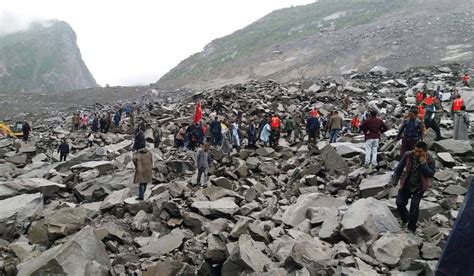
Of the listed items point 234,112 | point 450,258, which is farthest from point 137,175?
point 234,112

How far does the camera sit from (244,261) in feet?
18.9

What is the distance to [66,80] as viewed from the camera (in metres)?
145

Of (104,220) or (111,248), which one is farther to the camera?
(104,220)

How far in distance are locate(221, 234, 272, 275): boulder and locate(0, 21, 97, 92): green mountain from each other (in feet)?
378

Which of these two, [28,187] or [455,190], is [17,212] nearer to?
[28,187]

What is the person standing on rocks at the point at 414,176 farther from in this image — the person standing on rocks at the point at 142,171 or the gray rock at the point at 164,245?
the person standing on rocks at the point at 142,171

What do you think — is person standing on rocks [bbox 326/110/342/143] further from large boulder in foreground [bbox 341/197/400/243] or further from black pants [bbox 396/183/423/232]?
black pants [bbox 396/183/423/232]

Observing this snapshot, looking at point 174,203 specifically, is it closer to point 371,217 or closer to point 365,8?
point 371,217

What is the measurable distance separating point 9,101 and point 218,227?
4558 cm

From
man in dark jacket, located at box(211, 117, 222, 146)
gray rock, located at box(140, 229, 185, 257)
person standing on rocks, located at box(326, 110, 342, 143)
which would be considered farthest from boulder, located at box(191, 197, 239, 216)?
man in dark jacket, located at box(211, 117, 222, 146)

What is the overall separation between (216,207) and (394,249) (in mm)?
3817

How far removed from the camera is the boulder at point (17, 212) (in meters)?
8.24

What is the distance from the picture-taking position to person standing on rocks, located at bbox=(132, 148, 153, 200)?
32.0 feet

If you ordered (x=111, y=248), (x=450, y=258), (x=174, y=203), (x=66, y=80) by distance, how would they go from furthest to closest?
(x=66, y=80)
(x=174, y=203)
(x=111, y=248)
(x=450, y=258)
